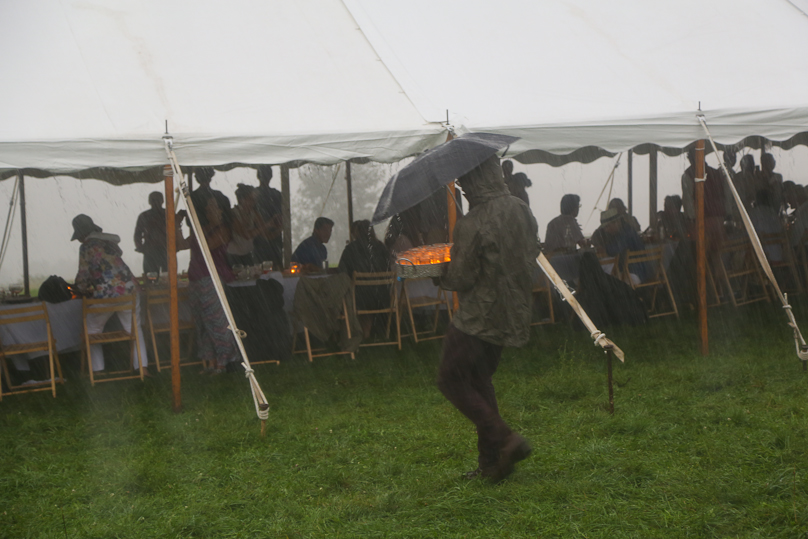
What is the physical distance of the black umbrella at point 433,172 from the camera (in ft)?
10.6

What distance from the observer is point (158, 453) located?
4441 mm

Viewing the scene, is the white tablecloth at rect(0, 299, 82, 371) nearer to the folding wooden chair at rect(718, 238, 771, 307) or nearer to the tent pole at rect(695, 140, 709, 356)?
the tent pole at rect(695, 140, 709, 356)

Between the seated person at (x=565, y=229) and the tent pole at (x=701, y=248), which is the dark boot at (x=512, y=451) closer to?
the tent pole at (x=701, y=248)

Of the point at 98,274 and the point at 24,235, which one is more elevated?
the point at 24,235

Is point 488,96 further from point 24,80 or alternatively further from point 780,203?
point 780,203

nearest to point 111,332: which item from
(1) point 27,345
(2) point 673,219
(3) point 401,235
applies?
(1) point 27,345

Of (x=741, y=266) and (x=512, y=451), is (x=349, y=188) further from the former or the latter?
(x=512, y=451)

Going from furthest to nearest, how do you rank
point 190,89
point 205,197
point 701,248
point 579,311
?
1. point 205,197
2. point 701,248
3. point 190,89
4. point 579,311

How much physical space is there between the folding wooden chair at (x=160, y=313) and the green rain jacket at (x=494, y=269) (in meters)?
3.88

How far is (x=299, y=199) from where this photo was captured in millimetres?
10453

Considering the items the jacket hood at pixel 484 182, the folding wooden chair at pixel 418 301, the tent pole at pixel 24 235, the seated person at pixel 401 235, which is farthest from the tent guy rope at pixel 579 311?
the tent pole at pixel 24 235

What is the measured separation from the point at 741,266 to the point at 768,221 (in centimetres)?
66

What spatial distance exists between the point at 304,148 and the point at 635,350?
11.5ft

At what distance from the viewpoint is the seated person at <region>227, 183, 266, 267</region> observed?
7.46m
